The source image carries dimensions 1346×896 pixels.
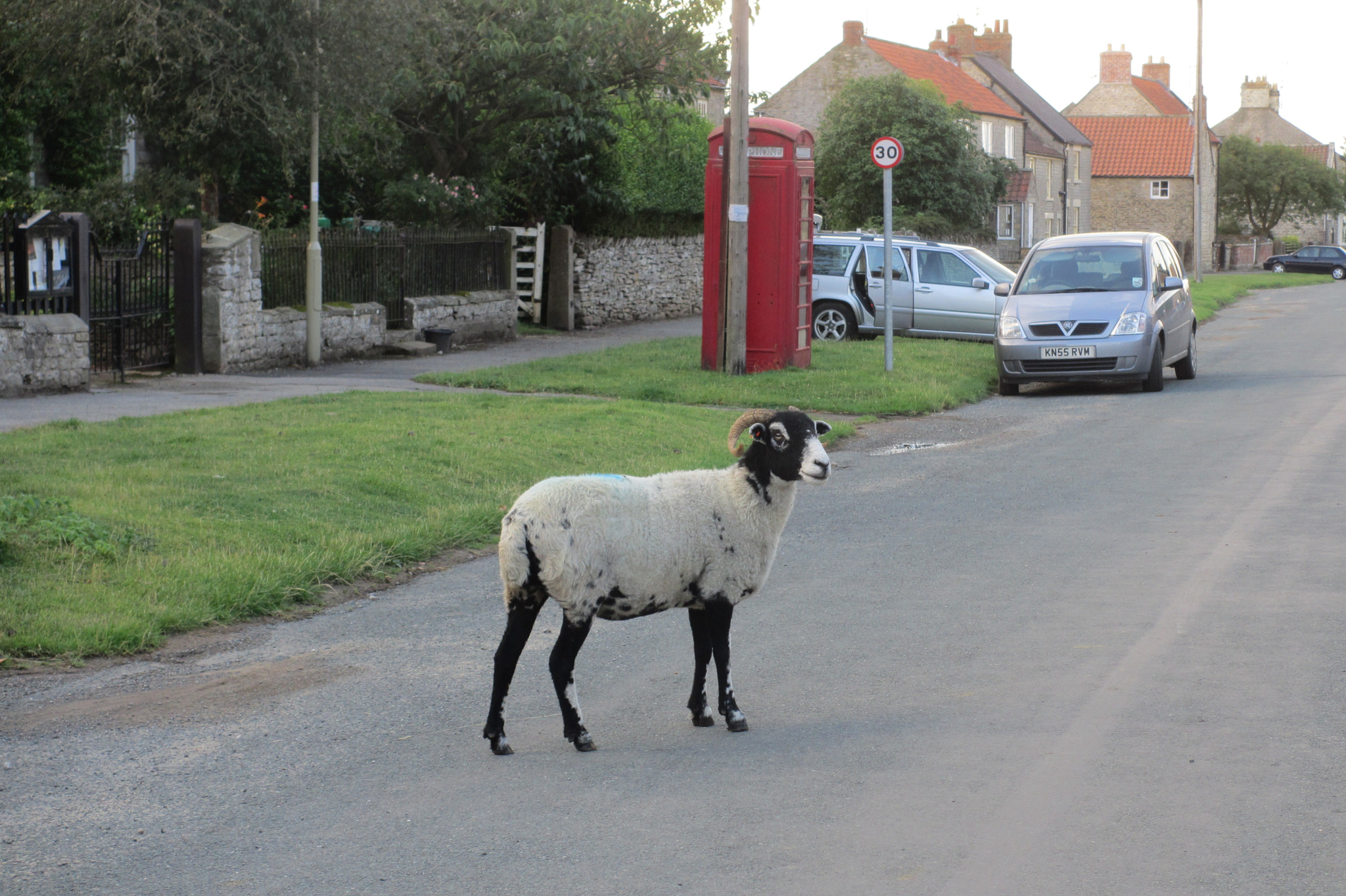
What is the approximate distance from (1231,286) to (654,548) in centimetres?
4828

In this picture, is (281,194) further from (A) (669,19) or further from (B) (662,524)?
(B) (662,524)

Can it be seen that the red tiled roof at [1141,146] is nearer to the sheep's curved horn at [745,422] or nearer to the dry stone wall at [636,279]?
the dry stone wall at [636,279]

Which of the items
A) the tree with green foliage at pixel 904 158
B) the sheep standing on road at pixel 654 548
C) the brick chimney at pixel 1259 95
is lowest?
the sheep standing on road at pixel 654 548

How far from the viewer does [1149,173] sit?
81.8 m

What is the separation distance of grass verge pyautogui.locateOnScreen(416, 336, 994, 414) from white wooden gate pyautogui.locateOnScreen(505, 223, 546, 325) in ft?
22.7

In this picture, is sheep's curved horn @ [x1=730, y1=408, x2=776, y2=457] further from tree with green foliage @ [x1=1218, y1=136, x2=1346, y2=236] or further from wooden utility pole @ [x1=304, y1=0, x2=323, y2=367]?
tree with green foliage @ [x1=1218, y1=136, x2=1346, y2=236]

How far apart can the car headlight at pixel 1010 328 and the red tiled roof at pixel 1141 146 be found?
223 feet

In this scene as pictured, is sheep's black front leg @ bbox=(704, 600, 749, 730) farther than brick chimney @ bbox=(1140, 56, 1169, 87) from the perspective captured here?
No

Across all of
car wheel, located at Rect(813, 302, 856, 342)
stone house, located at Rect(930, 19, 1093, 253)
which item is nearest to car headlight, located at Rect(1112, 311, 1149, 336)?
car wheel, located at Rect(813, 302, 856, 342)

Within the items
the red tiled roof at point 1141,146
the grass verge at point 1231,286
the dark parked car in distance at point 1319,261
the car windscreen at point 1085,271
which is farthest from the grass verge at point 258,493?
the red tiled roof at point 1141,146

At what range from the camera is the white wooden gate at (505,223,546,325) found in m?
27.8

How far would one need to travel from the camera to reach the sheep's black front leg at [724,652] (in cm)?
547

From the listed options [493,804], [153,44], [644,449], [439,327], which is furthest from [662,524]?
[439,327]

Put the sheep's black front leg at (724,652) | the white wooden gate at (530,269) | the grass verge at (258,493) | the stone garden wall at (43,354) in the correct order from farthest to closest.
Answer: the white wooden gate at (530,269) < the stone garden wall at (43,354) < the grass verge at (258,493) < the sheep's black front leg at (724,652)
